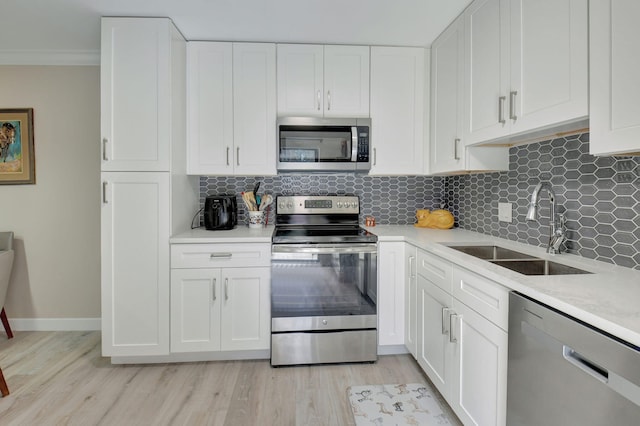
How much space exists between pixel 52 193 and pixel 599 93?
369 centimetres

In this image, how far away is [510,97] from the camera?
1.60 metres

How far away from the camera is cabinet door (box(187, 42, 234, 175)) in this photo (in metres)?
2.50

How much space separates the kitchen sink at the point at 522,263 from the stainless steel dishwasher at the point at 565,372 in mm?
479

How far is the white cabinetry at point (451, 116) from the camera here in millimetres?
2104

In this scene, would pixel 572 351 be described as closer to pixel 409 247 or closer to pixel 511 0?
pixel 409 247

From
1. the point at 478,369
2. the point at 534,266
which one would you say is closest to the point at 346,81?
the point at 534,266

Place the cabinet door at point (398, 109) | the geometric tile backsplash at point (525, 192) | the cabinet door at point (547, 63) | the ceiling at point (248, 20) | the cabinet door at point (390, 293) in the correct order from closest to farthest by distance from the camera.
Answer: the cabinet door at point (547, 63)
the geometric tile backsplash at point (525, 192)
the ceiling at point (248, 20)
the cabinet door at point (390, 293)
the cabinet door at point (398, 109)

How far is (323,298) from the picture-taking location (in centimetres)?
228

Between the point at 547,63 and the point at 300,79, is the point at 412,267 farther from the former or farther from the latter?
the point at 300,79

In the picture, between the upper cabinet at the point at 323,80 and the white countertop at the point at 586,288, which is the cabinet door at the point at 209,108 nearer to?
the upper cabinet at the point at 323,80

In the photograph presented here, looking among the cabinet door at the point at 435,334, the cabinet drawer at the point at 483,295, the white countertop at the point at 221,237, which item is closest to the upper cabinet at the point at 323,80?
the white countertop at the point at 221,237

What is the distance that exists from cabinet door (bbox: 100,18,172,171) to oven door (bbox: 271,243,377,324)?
41.8 inches

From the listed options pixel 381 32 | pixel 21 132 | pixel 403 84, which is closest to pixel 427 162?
pixel 403 84

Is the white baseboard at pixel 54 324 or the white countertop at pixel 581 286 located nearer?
the white countertop at pixel 581 286
